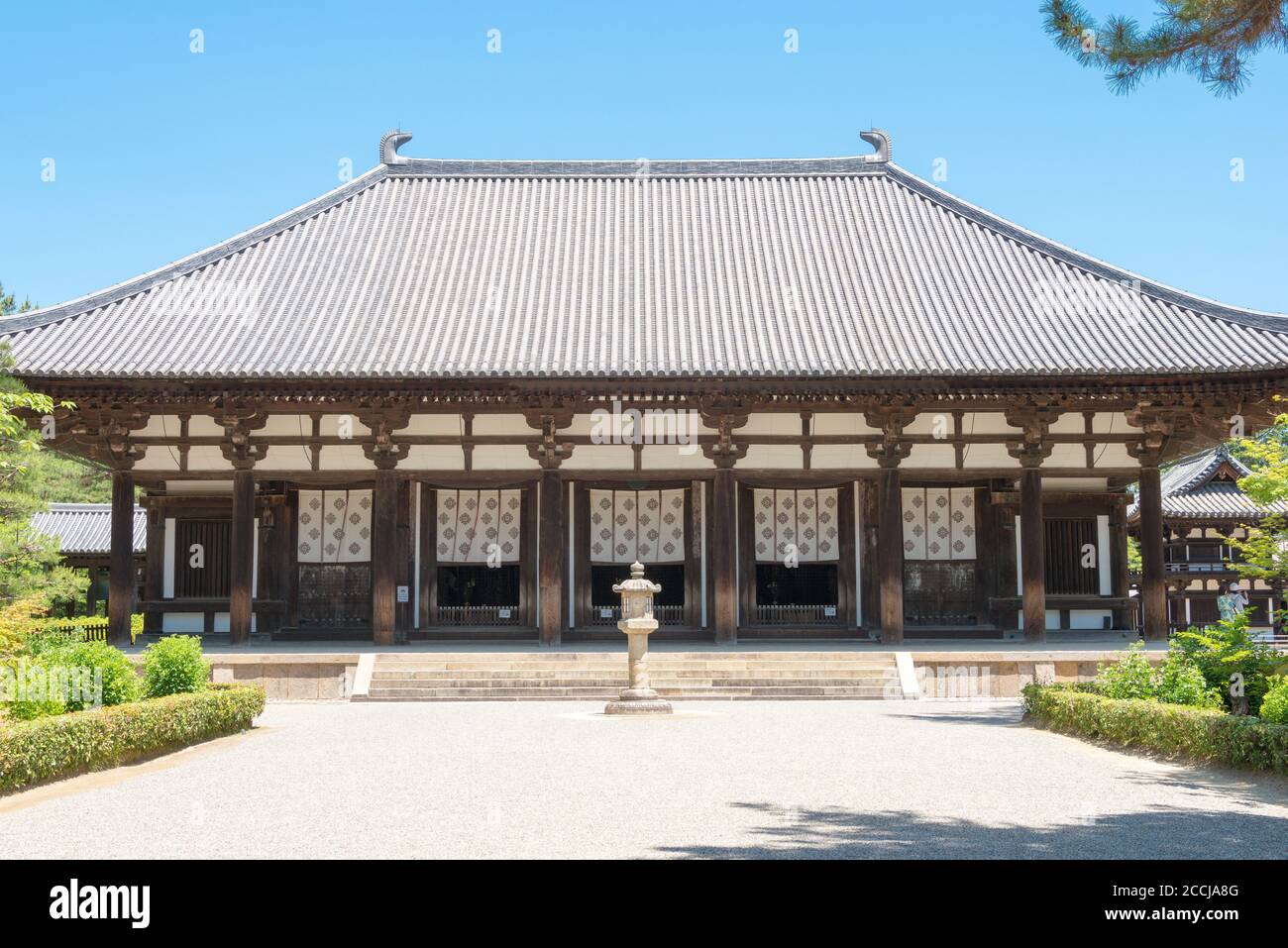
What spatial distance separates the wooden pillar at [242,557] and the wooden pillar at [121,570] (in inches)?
68.8

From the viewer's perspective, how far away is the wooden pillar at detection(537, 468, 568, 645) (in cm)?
1903

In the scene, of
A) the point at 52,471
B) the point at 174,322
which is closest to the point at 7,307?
the point at 52,471

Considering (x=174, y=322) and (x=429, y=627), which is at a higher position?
(x=174, y=322)

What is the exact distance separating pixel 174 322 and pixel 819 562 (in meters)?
12.1

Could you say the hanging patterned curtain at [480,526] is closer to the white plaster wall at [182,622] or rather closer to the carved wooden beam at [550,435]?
the carved wooden beam at [550,435]

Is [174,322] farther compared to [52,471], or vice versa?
[52,471]

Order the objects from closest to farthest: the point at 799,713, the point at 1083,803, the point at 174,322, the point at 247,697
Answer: the point at 1083,803
the point at 247,697
the point at 799,713
the point at 174,322

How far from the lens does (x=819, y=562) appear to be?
70.0 feet

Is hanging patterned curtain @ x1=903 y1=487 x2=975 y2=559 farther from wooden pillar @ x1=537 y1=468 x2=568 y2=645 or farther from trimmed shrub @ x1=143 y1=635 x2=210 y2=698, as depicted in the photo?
trimmed shrub @ x1=143 y1=635 x2=210 y2=698

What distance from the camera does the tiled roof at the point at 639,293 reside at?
18688 millimetres

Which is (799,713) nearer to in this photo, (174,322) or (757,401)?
(757,401)

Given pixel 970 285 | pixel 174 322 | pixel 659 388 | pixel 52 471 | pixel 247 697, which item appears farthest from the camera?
pixel 52 471

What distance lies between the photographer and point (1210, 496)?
115ft

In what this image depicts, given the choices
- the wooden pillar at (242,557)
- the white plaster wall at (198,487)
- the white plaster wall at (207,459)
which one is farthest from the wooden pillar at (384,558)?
the white plaster wall at (198,487)
